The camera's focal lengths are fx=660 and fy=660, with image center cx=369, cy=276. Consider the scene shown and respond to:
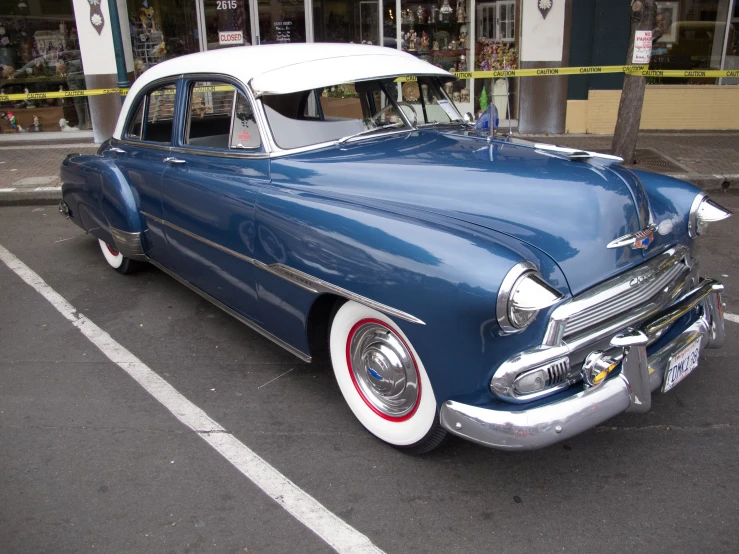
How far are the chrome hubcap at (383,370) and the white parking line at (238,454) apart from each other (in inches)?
21.6

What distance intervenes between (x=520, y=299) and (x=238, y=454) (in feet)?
5.18

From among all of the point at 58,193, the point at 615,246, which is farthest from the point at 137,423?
the point at 58,193

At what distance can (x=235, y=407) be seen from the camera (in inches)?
140

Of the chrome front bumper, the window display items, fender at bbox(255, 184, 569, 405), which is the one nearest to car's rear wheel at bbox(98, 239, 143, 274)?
fender at bbox(255, 184, 569, 405)

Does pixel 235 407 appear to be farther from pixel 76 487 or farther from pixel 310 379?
pixel 76 487

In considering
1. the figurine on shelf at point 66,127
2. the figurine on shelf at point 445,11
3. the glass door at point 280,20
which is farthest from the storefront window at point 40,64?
the figurine on shelf at point 445,11

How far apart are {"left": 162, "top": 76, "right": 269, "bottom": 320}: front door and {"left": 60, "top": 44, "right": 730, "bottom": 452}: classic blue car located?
14 millimetres

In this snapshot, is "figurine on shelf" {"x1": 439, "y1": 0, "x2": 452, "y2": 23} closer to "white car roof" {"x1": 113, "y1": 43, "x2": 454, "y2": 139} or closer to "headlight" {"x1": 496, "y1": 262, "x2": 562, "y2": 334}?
"white car roof" {"x1": 113, "y1": 43, "x2": 454, "y2": 139}

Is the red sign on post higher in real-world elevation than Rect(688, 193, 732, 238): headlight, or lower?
higher

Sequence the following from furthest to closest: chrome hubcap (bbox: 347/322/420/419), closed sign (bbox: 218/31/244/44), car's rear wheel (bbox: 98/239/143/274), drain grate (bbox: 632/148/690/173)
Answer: closed sign (bbox: 218/31/244/44) → drain grate (bbox: 632/148/690/173) → car's rear wheel (bbox: 98/239/143/274) → chrome hubcap (bbox: 347/322/420/419)

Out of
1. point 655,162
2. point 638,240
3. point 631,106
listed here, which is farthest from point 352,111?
point 655,162

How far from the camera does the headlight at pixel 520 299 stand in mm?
2381

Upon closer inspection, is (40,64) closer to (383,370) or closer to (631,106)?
(631,106)

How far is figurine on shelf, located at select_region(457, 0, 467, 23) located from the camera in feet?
37.0
